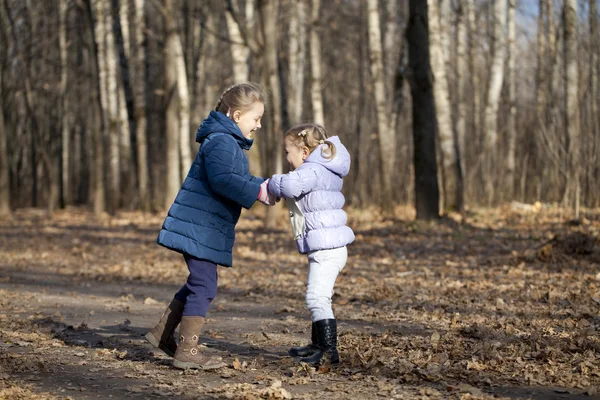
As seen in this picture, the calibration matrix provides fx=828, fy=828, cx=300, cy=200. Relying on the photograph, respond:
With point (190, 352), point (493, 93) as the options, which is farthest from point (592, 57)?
point (190, 352)

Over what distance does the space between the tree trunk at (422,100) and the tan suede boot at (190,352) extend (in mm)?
10510

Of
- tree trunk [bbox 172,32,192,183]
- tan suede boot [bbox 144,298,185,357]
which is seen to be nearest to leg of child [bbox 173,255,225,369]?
tan suede boot [bbox 144,298,185,357]

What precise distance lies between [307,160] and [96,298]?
4654mm

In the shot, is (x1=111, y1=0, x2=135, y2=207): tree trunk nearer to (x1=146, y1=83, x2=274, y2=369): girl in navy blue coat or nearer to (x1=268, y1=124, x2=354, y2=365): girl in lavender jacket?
(x1=146, y1=83, x2=274, y2=369): girl in navy blue coat

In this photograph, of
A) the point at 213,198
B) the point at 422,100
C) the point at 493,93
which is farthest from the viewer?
the point at 493,93

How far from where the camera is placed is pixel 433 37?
19.8 metres

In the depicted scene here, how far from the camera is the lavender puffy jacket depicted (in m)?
5.11

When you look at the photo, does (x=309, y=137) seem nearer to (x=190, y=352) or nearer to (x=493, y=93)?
(x=190, y=352)

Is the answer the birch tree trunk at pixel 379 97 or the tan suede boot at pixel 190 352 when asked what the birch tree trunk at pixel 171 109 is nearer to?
the birch tree trunk at pixel 379 97

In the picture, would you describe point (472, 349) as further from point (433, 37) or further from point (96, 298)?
point (433, 37)

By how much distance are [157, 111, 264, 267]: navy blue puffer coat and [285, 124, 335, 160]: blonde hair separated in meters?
0.35

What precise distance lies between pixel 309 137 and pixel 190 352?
1541 millimetres

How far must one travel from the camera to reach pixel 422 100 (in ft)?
49.7

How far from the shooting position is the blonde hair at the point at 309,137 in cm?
529
